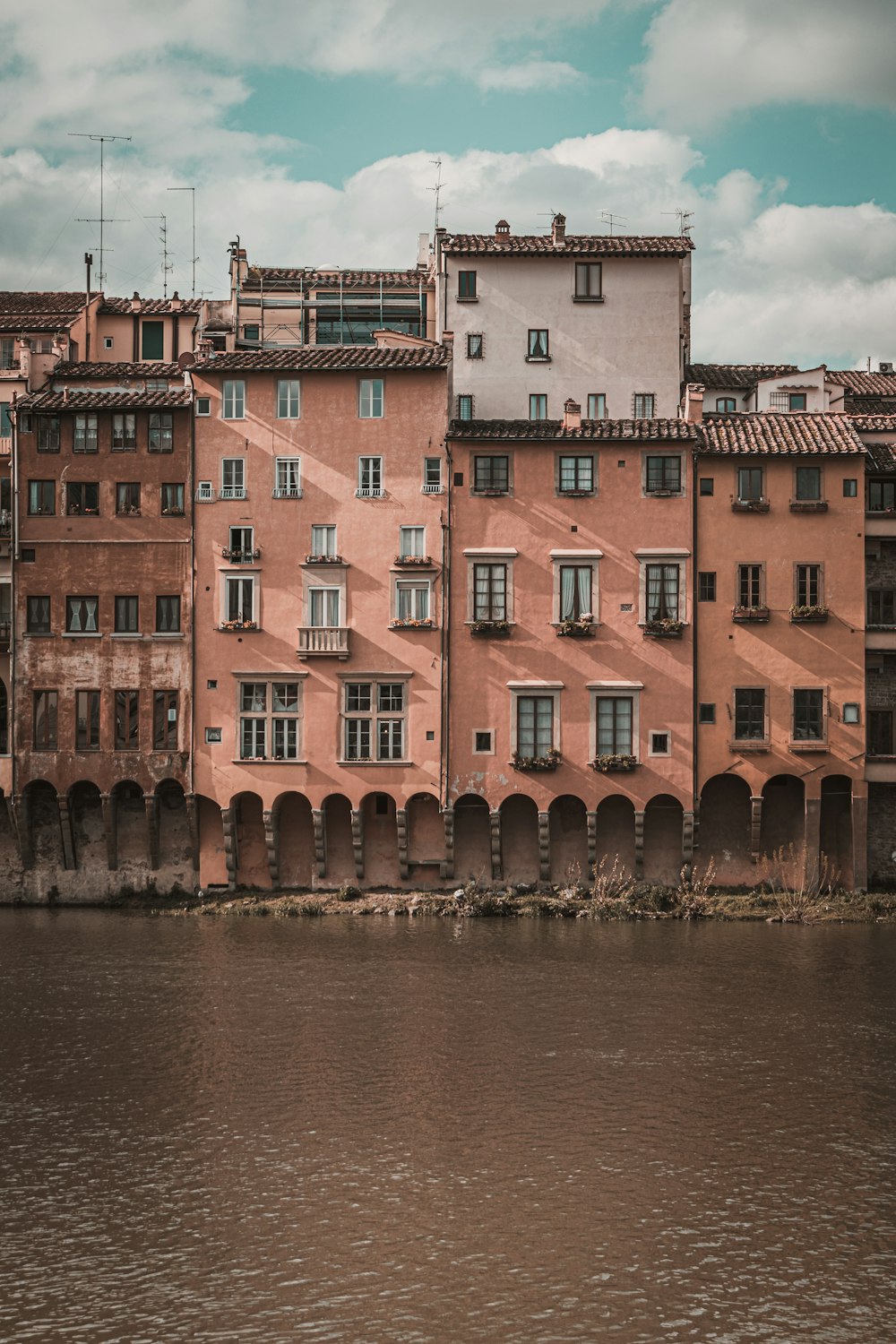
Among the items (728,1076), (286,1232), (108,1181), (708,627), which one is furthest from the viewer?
(708,627)

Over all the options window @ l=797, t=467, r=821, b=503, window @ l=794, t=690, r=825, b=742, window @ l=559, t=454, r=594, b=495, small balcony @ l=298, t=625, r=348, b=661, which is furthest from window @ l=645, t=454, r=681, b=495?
small balcony @ l=298, t=625, r=348, b=661

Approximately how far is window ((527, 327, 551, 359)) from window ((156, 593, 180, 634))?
16.3 metres

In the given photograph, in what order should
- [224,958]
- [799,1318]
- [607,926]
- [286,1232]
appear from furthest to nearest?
[607,926]
[224,958]
[286,1232]
[799,1318]

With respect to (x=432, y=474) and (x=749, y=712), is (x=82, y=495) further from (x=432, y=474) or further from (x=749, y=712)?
(x=749, y=712)

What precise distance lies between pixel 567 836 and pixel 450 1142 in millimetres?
26094

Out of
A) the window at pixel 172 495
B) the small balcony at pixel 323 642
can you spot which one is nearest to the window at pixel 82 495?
the window at pixel 172 495

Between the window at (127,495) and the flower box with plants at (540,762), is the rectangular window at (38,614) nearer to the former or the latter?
the window at (127,495)

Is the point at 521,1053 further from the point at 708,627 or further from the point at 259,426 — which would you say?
the point at 259,426

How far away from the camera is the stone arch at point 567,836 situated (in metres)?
54.5

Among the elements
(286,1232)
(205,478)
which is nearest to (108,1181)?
(286,1232)

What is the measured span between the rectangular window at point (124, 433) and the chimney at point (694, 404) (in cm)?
1923

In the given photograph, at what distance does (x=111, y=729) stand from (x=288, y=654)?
259 inches

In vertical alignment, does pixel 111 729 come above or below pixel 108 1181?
above

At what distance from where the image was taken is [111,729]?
5475 centimetres
